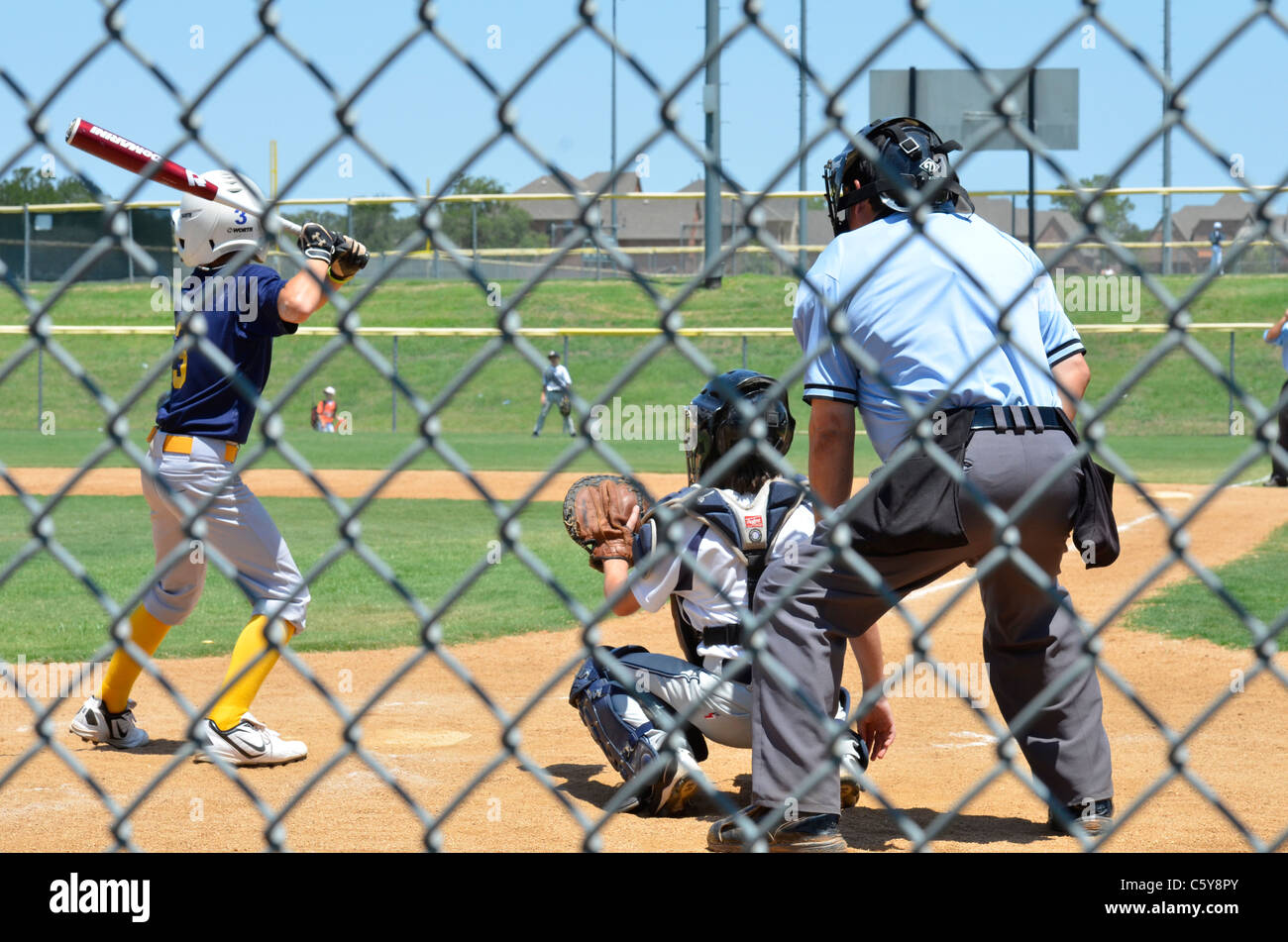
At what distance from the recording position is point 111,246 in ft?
5.98

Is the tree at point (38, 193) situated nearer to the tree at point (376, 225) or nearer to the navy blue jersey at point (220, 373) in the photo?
the tree at point (376, 225)

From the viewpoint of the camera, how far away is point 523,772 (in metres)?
4.36

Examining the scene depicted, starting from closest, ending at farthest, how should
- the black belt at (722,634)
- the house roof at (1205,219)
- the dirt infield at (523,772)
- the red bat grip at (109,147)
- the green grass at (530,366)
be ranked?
the red bat grip at (109,147) < the dirt infield at (523,772) < the black belt at (722,634) < the green grass at (530,366) < the house roof at (1205,219)

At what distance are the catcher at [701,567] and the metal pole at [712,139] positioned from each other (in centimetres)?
60

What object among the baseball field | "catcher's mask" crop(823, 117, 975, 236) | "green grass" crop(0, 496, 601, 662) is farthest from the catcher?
"green grass" crop(0, 496, 601, 662)

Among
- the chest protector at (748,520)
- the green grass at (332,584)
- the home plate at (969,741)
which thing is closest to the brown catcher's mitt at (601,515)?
the chest protector at (748,520)

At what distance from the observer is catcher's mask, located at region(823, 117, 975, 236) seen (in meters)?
3.11

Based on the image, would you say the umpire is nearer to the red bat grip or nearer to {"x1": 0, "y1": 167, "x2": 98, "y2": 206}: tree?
the red bat grip

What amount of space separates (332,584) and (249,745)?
167 inches

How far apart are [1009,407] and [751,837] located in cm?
166

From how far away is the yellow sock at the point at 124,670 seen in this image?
460cm

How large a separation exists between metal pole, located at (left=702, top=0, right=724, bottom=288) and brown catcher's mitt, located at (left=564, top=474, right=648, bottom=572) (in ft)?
2.28
